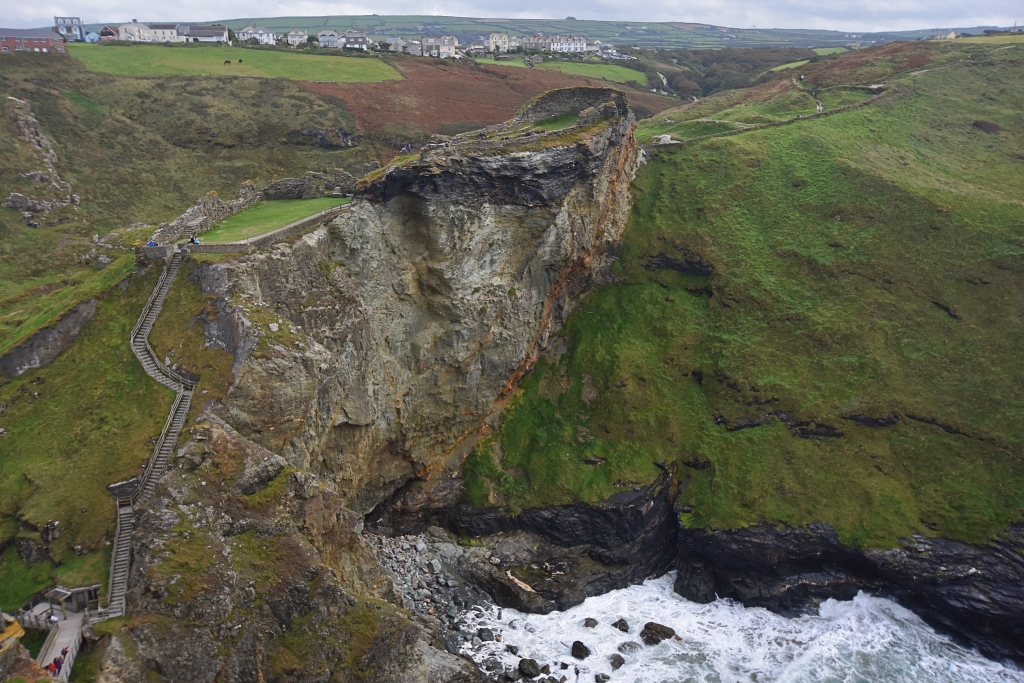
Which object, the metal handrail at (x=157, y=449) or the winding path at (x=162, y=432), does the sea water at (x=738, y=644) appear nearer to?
the winding path at (x=162, y=432)

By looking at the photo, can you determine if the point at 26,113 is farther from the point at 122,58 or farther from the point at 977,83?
the point at 977,83

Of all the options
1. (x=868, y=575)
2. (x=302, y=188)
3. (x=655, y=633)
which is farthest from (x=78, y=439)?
(x=868, y=575)

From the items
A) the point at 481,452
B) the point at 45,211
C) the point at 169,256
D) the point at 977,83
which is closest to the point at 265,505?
the point at 169,256

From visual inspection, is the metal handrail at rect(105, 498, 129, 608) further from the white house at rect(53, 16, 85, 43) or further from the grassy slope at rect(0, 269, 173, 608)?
the white house at rect(53, 16, 85, 43)

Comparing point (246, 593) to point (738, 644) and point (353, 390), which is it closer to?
point (353, 390)

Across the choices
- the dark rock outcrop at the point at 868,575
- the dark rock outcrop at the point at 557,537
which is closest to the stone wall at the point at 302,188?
the dark rock outcrop at the point at 557,537

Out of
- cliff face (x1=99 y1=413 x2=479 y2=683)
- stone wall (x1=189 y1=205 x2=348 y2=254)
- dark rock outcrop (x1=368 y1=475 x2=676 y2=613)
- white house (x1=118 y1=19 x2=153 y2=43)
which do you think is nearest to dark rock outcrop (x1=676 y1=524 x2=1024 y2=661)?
dark rock outcrop (x1=368 y1=475 x2=676 y2=613)
